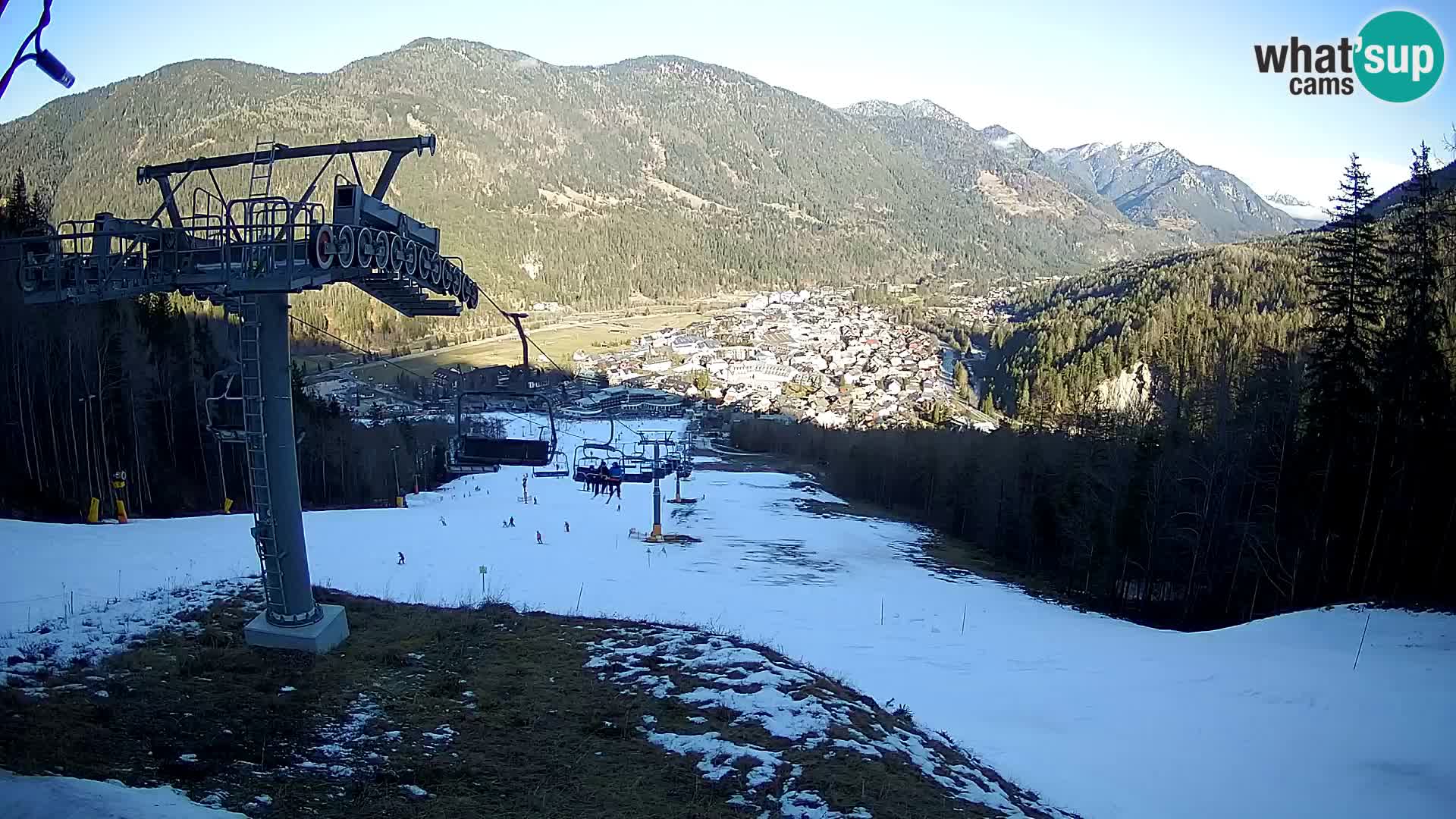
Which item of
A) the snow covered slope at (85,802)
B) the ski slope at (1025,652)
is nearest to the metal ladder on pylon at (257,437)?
the ski slope at (1025,652)

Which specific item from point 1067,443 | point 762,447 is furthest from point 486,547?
point 762,447

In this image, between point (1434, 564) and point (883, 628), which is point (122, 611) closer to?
point (883, 628)

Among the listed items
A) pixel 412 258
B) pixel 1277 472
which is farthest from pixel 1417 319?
pixel 412 258

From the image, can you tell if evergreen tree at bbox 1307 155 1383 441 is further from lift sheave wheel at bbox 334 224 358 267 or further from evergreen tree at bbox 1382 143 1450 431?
lift sheave wheel at bbox 334 224 358 267

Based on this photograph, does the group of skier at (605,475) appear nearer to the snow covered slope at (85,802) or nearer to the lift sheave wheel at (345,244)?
the lift sheave wheel at (345,244)

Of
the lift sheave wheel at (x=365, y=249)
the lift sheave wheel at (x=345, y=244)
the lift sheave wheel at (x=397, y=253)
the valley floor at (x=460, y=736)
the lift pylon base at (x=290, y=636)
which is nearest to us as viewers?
the valley floor at (x=460, y=736)

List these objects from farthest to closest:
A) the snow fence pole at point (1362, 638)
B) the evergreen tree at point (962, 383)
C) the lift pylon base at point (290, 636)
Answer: the evergreen tree at point (962, 383) < the snow fence pole at point (1362, 638) < the lift pylon base at point (290, 636)
